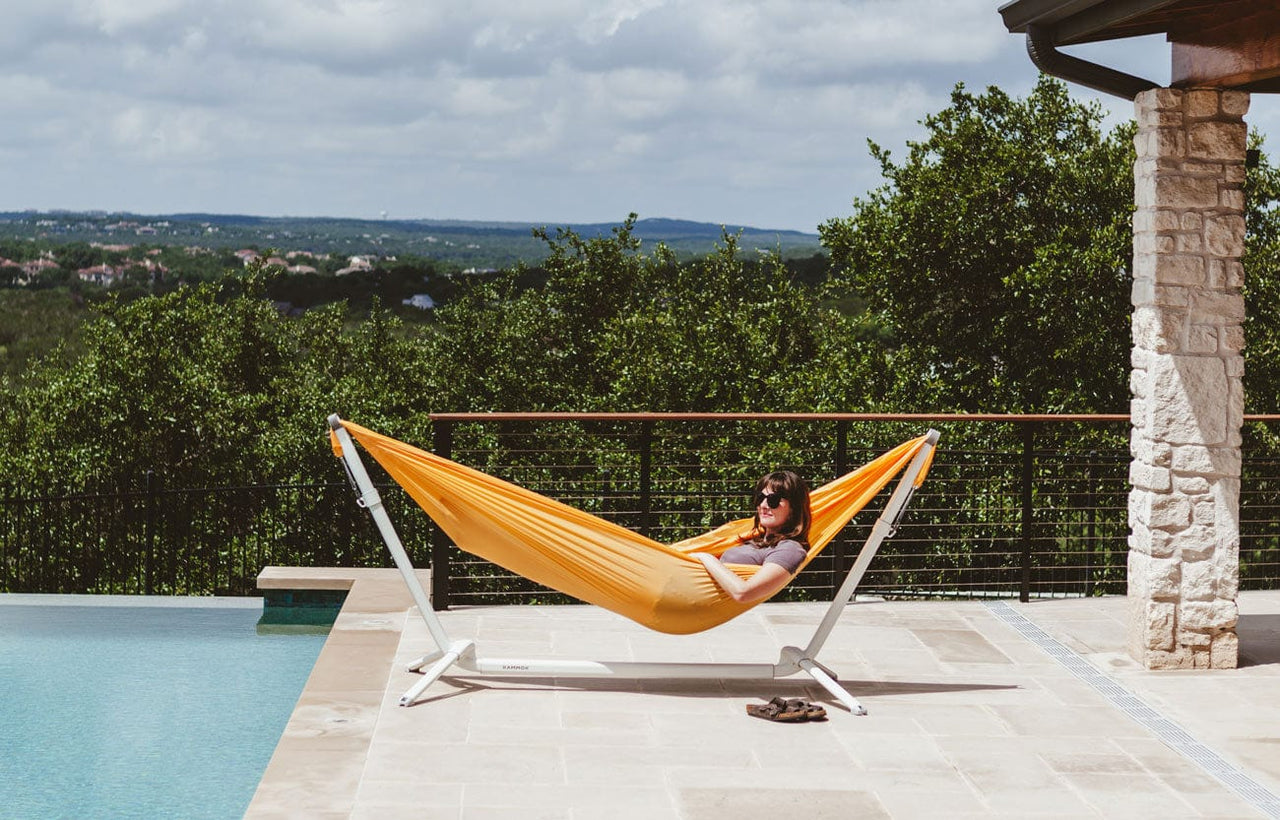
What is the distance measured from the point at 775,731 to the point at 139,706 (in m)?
2.93

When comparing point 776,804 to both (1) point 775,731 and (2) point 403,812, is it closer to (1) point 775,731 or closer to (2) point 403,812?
(1) point 775,731

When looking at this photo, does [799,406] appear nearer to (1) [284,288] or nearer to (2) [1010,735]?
(2) [1010,735]

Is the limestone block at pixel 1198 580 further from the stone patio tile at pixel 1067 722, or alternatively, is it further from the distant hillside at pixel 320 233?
the distant hillside at pixel 320 233

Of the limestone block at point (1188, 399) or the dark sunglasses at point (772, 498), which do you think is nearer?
the dark sunglasses at point (772, 498)

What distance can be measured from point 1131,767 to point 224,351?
19368 mm

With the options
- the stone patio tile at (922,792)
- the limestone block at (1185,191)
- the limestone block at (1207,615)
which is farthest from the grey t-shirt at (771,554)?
the limestone block at (1185,191)

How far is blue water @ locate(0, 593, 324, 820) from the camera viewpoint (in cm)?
499

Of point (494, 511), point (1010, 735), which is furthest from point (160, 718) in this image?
point (1010, 735)

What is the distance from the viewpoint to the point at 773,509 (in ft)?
16.8

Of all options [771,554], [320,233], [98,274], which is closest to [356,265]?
[98,274]

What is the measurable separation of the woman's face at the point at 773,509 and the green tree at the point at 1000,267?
1190cm

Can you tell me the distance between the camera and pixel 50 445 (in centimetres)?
1914

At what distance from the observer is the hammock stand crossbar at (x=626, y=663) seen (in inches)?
203

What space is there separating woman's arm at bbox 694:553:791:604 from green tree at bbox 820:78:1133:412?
1216 centimetres
